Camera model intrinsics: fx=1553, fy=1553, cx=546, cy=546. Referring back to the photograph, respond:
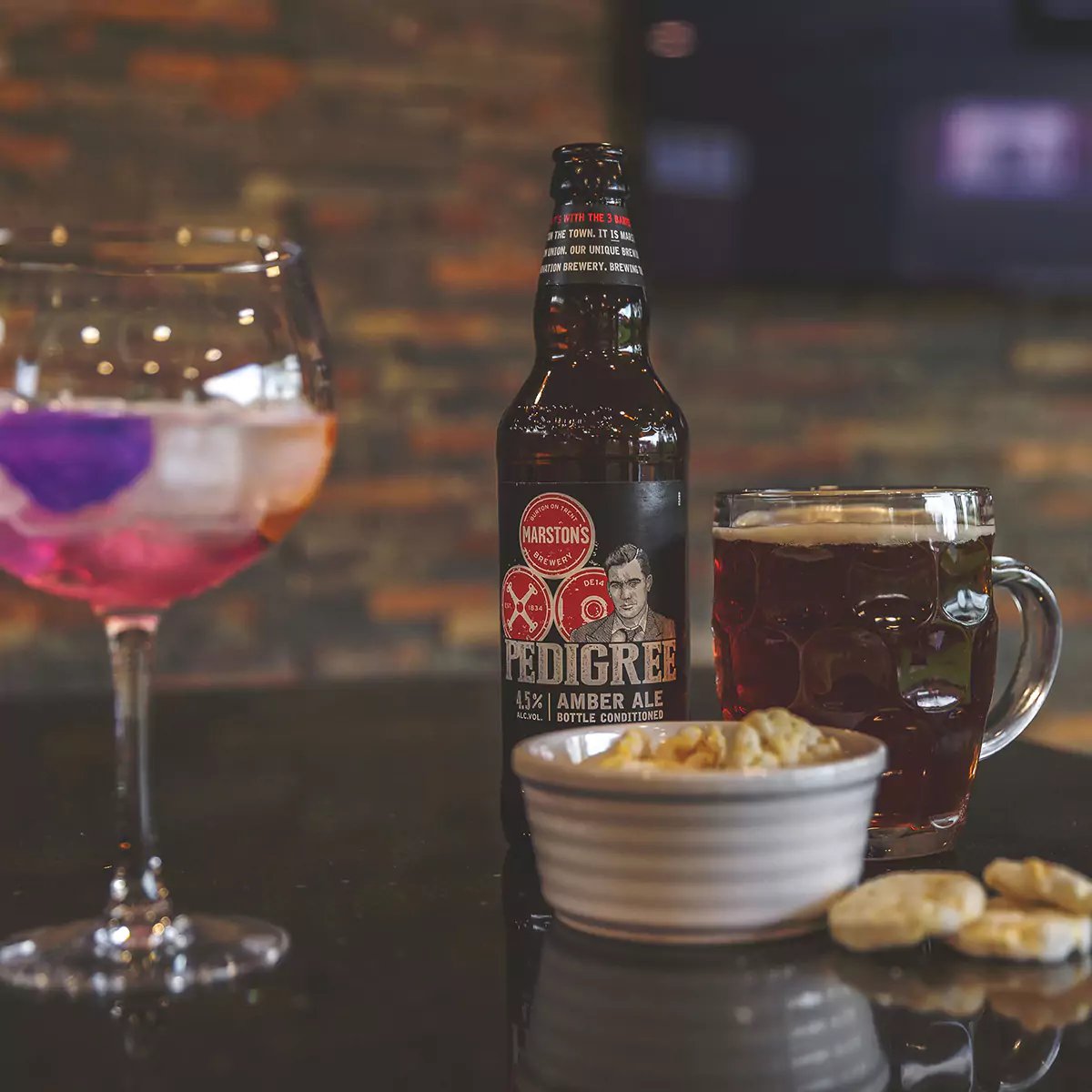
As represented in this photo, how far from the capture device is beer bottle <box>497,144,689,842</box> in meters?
0.84

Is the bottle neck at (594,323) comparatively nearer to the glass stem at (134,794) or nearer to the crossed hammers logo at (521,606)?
the crossed hammers logo at (521,606)

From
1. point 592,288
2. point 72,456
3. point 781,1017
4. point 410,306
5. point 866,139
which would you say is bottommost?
point 781,1017

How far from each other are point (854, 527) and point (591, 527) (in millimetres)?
141

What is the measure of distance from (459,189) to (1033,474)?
1.19 meters

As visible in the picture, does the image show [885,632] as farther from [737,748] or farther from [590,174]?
[590,174]

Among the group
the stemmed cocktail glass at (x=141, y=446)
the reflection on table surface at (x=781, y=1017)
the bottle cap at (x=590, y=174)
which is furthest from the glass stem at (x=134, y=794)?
the bottle cap at (x=590, y=174)

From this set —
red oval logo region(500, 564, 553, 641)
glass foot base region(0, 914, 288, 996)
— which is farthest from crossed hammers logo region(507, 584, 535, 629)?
glass foot base region(0, 914, 288, 996)

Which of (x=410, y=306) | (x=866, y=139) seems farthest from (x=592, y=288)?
(x=866, y=139)

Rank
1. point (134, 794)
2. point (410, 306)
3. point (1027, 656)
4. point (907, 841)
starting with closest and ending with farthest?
point (134, 794) → point (907, 841) → point (1027, 656) → point (410, 306)

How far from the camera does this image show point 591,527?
84cm

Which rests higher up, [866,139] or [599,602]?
[866,139]

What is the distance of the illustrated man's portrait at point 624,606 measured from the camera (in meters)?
0.84

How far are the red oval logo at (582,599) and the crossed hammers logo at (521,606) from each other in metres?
0.02

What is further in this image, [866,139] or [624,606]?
[866,139]
